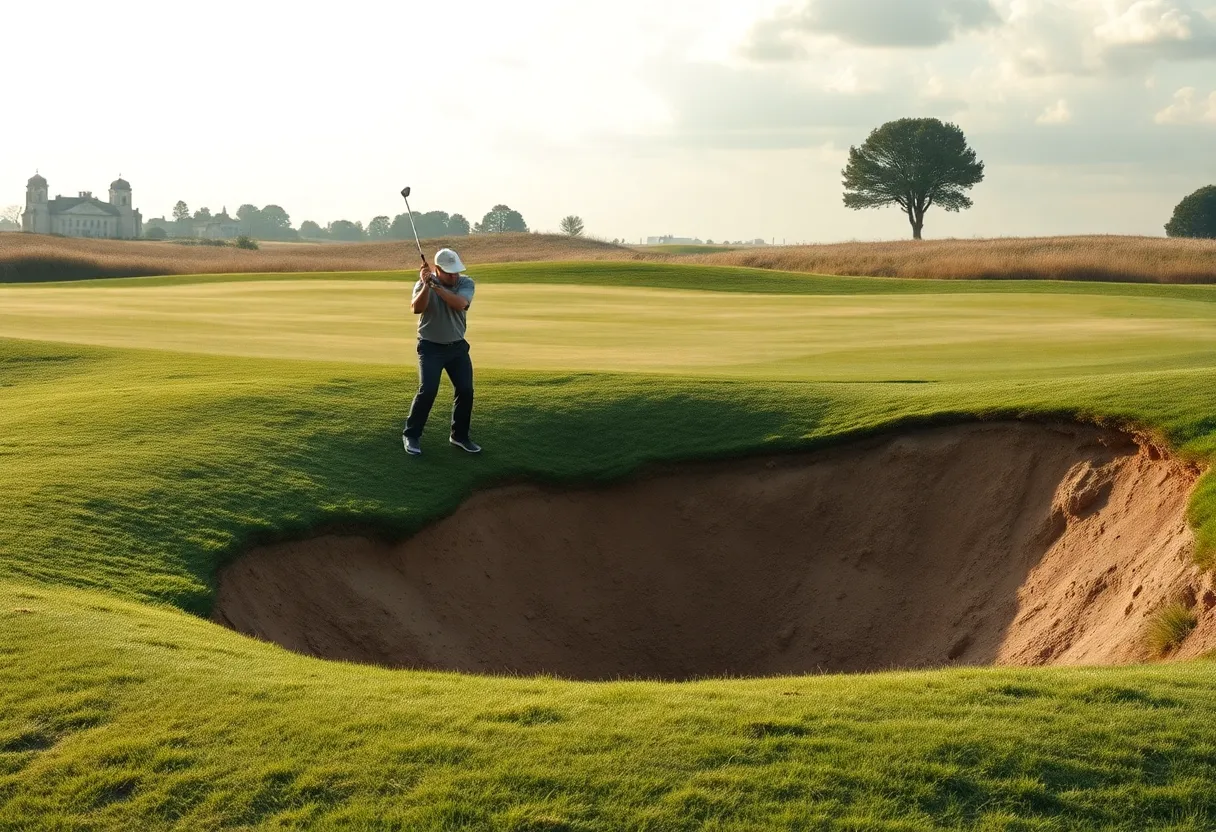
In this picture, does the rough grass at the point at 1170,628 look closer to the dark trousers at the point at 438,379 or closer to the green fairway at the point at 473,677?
the green fairway at the point at 473,677

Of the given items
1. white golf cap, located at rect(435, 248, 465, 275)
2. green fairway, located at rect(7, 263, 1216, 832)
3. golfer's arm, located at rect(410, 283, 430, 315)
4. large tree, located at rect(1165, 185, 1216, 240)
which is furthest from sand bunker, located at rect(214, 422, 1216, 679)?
large tree, located at rect(1165, 185, 1216, 240)

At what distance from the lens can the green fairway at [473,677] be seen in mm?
5773

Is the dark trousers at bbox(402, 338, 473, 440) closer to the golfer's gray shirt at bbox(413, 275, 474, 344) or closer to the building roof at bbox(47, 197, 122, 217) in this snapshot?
the golfer's gray shirt at bbox(413, 275, 474, 344)

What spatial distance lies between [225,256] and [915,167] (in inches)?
2207

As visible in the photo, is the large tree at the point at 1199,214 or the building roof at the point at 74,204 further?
the building roof at the point at 74,204

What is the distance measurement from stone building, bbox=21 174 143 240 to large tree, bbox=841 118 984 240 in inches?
4830

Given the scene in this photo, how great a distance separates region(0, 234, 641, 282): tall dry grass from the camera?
58.8 m

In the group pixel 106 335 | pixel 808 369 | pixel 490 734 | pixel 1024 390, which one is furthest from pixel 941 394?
pixel 106 335

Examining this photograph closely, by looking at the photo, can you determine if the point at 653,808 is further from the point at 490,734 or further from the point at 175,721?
the point at 175,721

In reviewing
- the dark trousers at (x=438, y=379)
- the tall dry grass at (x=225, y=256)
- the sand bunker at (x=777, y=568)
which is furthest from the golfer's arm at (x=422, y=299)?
the tall dry grass at (x=225, y=256)

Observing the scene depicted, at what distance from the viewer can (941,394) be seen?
50.6ft

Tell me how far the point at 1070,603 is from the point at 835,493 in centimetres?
320

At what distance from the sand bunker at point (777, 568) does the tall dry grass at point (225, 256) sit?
49272 millimetres

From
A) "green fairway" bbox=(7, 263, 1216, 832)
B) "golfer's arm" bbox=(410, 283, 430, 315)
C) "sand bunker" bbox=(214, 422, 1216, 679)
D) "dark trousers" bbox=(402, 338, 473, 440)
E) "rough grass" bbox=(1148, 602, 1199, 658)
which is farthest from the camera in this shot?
"dark trousers" bbox=(402, 338, 473, 440)
